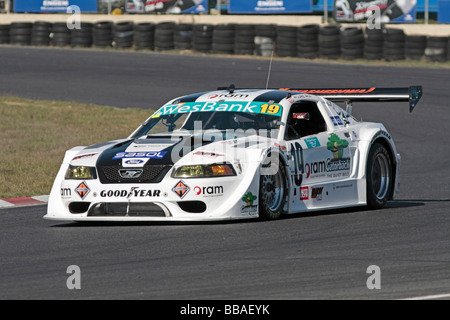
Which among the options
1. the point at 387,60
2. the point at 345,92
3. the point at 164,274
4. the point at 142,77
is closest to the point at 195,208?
the point at 164,274

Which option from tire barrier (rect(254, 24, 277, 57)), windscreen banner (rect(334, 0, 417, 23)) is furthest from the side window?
windscreen banner (rect(334, 0, 417, 23))

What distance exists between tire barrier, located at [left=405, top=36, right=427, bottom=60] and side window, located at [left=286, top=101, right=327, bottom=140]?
18.2 metres

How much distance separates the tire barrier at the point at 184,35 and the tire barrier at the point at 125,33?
6.02ft

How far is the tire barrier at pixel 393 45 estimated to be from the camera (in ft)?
94.1

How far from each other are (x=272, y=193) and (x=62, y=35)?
1050 inches

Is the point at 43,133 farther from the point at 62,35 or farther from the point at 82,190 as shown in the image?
the point at 62,35

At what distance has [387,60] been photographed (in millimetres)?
29188

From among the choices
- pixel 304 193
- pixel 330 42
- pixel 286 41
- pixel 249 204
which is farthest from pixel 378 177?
pixel 286 41

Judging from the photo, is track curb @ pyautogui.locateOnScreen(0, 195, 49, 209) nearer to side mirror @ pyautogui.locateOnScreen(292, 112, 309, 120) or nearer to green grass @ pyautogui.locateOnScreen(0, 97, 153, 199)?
green grass @ pyautogui.locateOnScreen(0, 97, 153, 199)

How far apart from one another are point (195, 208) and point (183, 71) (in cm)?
1940

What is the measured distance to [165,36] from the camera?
109 ft

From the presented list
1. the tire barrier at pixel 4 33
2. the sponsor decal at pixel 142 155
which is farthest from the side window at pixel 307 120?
the tire barrier at pixel 4 33

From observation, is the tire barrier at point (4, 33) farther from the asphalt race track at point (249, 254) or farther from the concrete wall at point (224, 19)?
the asphalt race track at point (249, 254)
